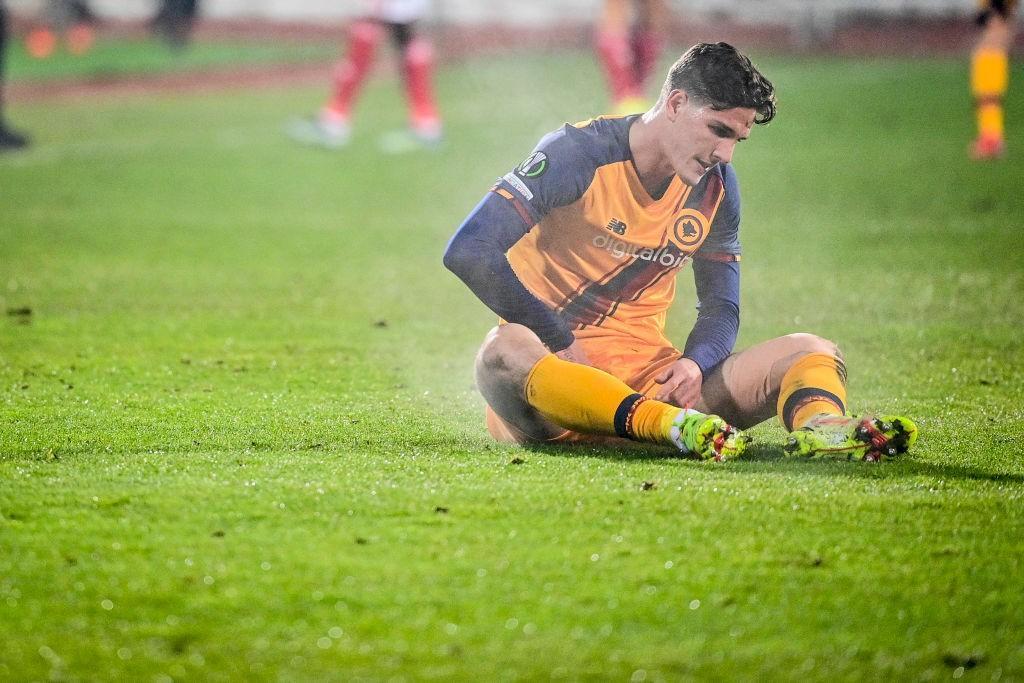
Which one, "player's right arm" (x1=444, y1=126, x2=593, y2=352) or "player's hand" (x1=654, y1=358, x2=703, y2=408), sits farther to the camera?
"player's hand" (x1=654, y1=358, x2=703, y2=408)

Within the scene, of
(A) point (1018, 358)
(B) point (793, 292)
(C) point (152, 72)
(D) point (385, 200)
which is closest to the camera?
(A) point (1018, 358)

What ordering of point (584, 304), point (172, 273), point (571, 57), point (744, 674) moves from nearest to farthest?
point (744, 674)
point (584, 304)
point (172, 273)
point (571, 57)

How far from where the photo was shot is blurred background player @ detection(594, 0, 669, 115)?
1334 cm

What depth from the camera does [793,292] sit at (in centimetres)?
772

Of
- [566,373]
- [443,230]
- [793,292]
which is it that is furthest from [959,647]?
[443,230]

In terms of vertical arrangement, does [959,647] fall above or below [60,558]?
above

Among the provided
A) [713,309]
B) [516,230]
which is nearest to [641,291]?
[713,309]

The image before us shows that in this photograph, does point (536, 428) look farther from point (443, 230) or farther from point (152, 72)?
point (152, 72)

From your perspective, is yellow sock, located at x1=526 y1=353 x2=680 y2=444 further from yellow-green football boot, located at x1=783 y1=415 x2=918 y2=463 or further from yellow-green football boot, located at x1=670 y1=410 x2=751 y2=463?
yellow-green football boot, located at x1=783 y1=415 x2=918 y2=463

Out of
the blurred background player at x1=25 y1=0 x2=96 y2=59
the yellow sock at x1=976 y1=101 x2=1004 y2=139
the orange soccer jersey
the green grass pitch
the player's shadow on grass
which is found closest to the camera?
the green grass pitch

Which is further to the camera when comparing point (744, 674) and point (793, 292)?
point (793, 292)

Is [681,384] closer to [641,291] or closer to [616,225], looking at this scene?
[641,291]

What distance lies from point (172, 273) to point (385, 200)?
3191 mm

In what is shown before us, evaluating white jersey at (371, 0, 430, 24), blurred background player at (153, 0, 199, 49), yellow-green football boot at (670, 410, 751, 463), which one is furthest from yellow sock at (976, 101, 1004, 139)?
blurred background player at (153, 0, 199, 49)
